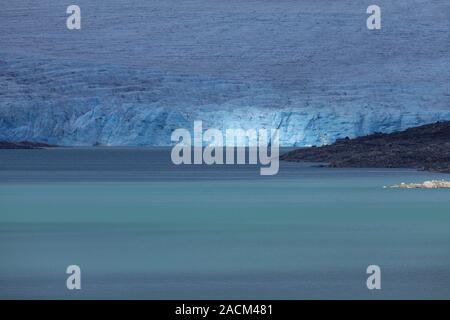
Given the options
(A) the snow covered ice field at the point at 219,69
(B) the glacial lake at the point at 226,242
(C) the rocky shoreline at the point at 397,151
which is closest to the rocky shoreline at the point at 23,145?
(A) the snow covered ice field at the point at 219,69

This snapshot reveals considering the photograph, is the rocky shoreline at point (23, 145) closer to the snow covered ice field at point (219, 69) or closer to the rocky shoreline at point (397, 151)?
the snow covered ice field at point (219, 69)

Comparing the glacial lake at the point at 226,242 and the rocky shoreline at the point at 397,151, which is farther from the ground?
the rocky shoreline at the point at 397,151

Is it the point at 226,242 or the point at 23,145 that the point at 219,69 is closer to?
the point at 23,145

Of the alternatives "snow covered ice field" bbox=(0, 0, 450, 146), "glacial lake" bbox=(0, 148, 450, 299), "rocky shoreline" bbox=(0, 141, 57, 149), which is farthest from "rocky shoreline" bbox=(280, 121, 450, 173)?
"rocky shoreline" bbox=(0, 141, 57, 149)

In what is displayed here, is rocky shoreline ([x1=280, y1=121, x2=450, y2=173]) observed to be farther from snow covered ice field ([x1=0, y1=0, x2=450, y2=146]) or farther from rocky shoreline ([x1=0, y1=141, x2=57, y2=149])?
rocky shoreline ([x1=0, y1=141, x2=57, y2=149])
